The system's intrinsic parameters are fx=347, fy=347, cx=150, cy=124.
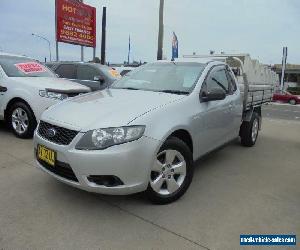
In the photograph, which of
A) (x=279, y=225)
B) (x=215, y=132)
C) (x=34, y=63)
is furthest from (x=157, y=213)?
(x=34, y=63)

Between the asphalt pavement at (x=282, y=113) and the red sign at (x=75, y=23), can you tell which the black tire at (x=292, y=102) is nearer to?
the asphalt pavement at (x=282, y=113)

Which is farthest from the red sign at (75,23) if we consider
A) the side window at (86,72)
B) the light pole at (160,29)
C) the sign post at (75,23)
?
the side window at (86,72)

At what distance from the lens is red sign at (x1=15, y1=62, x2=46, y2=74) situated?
A: 23.9 feet

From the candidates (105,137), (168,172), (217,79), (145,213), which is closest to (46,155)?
(105,137)

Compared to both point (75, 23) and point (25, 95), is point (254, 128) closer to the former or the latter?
point (25, 95)

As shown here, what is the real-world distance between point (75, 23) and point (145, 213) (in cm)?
1741

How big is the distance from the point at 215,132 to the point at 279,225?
1.65 meters

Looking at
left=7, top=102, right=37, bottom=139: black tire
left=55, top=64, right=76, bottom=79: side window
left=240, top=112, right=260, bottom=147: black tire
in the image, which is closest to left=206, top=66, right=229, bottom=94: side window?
left=240, top=112, right=260, bottom=147: black tire

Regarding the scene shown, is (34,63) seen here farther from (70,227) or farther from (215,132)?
(70,227)

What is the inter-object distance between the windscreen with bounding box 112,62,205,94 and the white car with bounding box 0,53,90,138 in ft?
6.03

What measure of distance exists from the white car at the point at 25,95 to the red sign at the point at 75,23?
39.3 feet

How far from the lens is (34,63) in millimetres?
7773

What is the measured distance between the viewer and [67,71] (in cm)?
1033

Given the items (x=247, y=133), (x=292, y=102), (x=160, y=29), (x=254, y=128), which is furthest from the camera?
(x=292, y=102)
